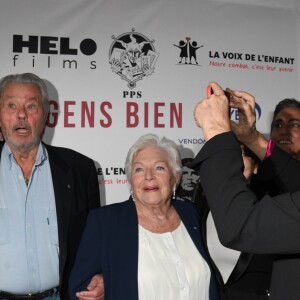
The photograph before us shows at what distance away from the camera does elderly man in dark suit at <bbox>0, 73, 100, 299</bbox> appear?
1763 millimetres

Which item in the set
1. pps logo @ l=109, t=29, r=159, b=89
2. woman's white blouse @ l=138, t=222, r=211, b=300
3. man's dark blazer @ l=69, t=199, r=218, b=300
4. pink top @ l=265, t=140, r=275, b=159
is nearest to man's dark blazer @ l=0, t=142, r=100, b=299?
man's dark blazer @ l=69, t=199, r=218, b=300

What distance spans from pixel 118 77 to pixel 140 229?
1.26 meters

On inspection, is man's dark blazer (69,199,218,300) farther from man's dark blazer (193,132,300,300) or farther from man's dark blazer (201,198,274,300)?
man's dark blazer (193,132,300,300)

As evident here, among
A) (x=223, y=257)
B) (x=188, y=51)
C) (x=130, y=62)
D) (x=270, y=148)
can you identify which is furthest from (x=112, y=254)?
(x=188, y=51)

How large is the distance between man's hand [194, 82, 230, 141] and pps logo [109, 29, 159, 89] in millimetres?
1896

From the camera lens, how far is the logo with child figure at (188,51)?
2812mm

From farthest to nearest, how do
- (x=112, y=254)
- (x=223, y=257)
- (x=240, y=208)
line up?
(x=223, y=257) → (x=112, y=254) → (x=240, y=208)

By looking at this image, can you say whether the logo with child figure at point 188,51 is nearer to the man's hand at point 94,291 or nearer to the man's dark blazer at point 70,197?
the man's dark blazer at point 70,197

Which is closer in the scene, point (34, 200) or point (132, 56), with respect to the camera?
point (34, 200)

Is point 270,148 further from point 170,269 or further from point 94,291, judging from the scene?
point 94,291

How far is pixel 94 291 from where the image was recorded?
1695mm

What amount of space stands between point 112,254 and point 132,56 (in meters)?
1.53

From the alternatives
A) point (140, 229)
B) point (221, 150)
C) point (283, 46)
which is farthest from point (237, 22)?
point (221, 150)

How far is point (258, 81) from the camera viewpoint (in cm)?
298
